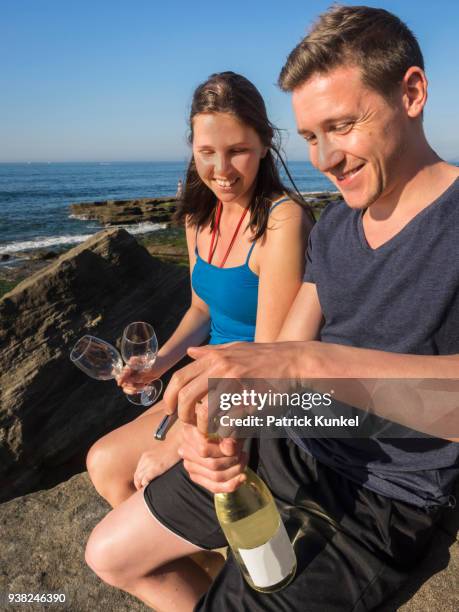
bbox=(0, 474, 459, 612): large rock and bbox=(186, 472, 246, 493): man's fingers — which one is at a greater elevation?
bbox=(186, 472, 246, 493): man's fingers

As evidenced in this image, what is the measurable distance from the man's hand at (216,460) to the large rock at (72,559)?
0.56 meters

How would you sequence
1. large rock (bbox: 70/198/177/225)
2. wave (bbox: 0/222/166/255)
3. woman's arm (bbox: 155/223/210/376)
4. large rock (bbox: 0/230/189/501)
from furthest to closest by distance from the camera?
large rock (bbox: 70/198/177/225)
wave (bbox: 0/222/166/255)
large rock (bbox: 0/230/189/501)
woman's arm (bbox: 155/223/210/376)

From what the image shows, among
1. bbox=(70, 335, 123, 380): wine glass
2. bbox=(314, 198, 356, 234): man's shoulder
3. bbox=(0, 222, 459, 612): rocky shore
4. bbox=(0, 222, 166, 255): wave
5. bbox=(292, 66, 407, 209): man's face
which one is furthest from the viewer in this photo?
bbox=(0, 222, 166, 255): wave

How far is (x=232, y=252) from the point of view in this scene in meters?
3.74

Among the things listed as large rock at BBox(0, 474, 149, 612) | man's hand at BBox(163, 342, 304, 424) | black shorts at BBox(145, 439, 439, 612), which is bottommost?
large rock at BBox(0, 474, 149, 612)

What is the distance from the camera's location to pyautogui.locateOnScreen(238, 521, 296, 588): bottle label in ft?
6.52

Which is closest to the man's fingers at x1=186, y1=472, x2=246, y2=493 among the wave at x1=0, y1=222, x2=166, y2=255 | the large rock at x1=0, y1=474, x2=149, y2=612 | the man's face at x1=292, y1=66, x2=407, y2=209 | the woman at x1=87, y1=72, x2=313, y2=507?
the woman at x1=87, y1=72, x2=313, y2=507

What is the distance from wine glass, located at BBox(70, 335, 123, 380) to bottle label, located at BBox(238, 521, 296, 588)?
5.38 ft

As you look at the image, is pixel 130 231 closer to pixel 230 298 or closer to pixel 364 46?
pixel 230 298

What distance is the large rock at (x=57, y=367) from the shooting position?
5168 mm

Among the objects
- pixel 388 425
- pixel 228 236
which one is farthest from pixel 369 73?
pixel 228 236

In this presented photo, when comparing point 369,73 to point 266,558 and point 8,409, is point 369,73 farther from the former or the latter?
point 8,409

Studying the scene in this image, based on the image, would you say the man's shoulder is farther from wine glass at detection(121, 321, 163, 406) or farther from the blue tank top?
wine glass at detection(121, 321, 163, 406)

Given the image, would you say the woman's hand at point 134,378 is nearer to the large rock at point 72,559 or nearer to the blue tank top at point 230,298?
the blue tank top at point 230,298
